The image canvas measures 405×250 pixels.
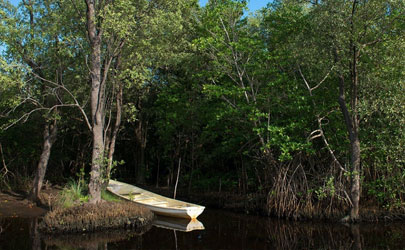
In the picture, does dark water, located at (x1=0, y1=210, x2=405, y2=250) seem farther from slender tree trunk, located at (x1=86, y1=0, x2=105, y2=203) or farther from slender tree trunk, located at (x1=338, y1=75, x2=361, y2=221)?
slender tree trunk, located at (x1=86, y1=0, x2=105, y2=203)

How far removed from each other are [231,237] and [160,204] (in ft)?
14.3

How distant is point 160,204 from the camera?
1489 centimetres

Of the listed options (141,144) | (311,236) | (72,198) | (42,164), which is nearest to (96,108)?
(72,198)

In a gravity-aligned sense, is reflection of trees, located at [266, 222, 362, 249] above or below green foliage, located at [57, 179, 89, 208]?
below

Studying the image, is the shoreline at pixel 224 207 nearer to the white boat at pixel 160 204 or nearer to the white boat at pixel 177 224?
the white boat at pixel 160 204

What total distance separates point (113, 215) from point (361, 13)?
10.5m

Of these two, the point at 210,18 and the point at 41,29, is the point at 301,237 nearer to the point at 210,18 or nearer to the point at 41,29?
the point at 210,18

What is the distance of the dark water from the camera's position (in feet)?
33.1

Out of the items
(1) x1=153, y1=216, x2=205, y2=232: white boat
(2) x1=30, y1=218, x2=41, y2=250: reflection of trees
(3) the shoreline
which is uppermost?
(3) the shoreline

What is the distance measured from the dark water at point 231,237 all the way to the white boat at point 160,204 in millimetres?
789

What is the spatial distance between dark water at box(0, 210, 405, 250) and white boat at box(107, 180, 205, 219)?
2.59 ft

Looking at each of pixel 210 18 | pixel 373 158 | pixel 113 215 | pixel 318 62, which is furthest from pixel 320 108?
pixel 113 215

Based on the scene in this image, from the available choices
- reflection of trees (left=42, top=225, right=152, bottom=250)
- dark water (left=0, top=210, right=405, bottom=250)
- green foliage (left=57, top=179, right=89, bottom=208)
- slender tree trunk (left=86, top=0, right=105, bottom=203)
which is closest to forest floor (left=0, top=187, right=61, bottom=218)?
dark water (left=0, top=210, right=405, bottom=250)

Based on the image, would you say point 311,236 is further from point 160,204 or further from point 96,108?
point 96,108
